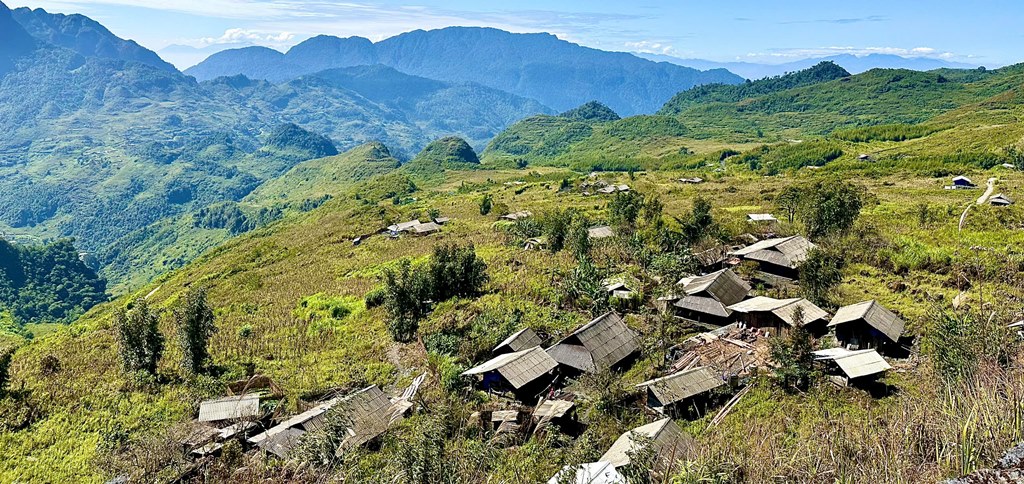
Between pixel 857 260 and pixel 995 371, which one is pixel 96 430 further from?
pixel 857 260

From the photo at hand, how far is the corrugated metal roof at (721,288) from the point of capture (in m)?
28.9

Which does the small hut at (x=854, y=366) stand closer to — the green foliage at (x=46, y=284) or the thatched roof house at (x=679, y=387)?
the thatched roof house at (x=679, y=387)

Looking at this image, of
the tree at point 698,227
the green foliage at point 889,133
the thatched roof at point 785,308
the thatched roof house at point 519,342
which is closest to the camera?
the thatched roof at point 785,308

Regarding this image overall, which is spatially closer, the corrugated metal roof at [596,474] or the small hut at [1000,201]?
the corrugated metal roof at [596,474]

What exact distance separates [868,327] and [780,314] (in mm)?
3334

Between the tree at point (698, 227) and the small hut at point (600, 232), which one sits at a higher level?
the tree at point (698, 227)

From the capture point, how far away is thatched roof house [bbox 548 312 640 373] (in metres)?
24.2

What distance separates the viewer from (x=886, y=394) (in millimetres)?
19375

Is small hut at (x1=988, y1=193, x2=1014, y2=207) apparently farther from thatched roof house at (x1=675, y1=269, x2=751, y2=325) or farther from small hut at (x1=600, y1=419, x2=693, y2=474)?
small hut at (x1=600, y1=419, x2=693, y2=474)

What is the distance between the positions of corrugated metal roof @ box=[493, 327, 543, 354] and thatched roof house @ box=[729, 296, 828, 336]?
31.7 ft

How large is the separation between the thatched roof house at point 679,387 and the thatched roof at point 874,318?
23.1ft

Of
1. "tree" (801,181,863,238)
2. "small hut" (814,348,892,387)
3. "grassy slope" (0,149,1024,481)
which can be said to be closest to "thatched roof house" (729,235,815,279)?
"tree" (801,181,863,238)

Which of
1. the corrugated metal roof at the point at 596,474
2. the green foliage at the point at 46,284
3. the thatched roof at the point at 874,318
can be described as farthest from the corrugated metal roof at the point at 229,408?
the green foliage at the point at 46,284

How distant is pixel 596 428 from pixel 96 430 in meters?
20.0
